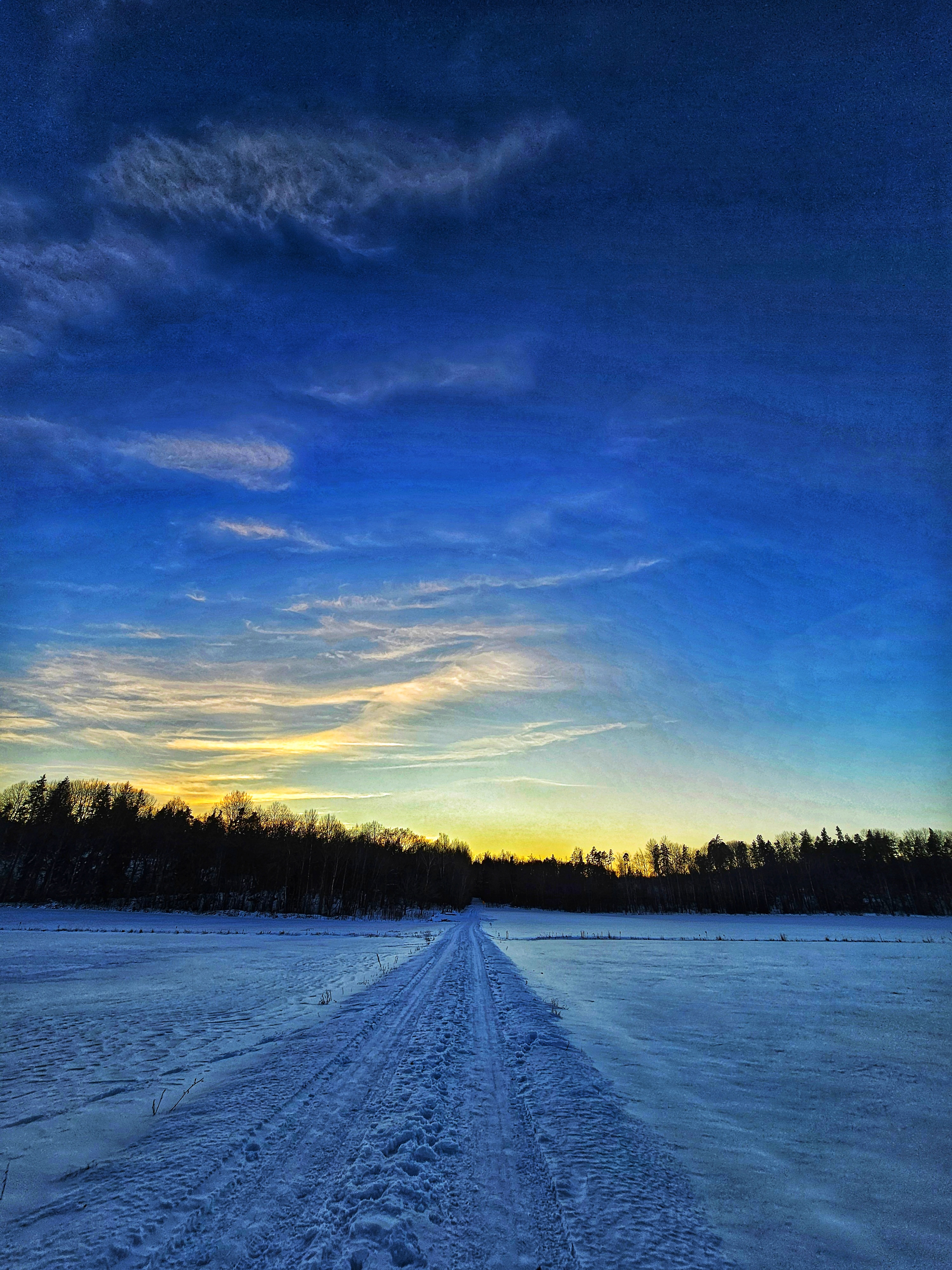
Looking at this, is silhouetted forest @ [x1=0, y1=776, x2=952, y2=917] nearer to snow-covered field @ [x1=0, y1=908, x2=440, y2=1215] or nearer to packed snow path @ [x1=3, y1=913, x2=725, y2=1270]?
snow-covered field @ [x1=0, y1=908, x2=440, y2=1215]

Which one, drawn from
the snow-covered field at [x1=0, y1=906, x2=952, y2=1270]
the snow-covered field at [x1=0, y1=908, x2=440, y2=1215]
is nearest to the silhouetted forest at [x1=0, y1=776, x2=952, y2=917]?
the snow-covered field at [x1=0, y1=908, x2=440, y2=1215]

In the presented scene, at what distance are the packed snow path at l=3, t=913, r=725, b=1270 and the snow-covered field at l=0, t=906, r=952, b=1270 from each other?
0.08ft

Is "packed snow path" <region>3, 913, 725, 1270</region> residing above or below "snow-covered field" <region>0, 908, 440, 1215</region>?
above

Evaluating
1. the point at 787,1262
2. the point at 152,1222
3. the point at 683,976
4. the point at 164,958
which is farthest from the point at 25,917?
the point at 787,1262

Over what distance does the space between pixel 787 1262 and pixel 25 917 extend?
2431 inches

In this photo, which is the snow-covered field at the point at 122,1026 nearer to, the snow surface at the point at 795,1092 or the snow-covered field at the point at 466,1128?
the snow-covered field at the point at 466,1128

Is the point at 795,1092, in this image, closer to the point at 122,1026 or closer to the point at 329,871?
the point at 122,1026

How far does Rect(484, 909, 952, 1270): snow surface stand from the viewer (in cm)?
413

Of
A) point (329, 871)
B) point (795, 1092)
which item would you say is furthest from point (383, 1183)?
point (329, 871)

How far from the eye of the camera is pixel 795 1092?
7121 mm

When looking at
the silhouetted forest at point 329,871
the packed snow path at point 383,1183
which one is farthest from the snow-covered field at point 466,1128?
the silhouetted forest at point 329,871

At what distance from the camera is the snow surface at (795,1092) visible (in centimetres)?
413

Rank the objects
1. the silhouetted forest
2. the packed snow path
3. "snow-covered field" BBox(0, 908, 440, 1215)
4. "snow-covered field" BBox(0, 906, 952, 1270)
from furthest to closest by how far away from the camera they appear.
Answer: the silhouetted forest, "snow-covered field" BBox(0, 908, 440, 1215), "snow-covered field" BBox(0, 906, 952, 1270), the packed snow path

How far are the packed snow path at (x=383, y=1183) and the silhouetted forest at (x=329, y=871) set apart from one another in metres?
67.3
